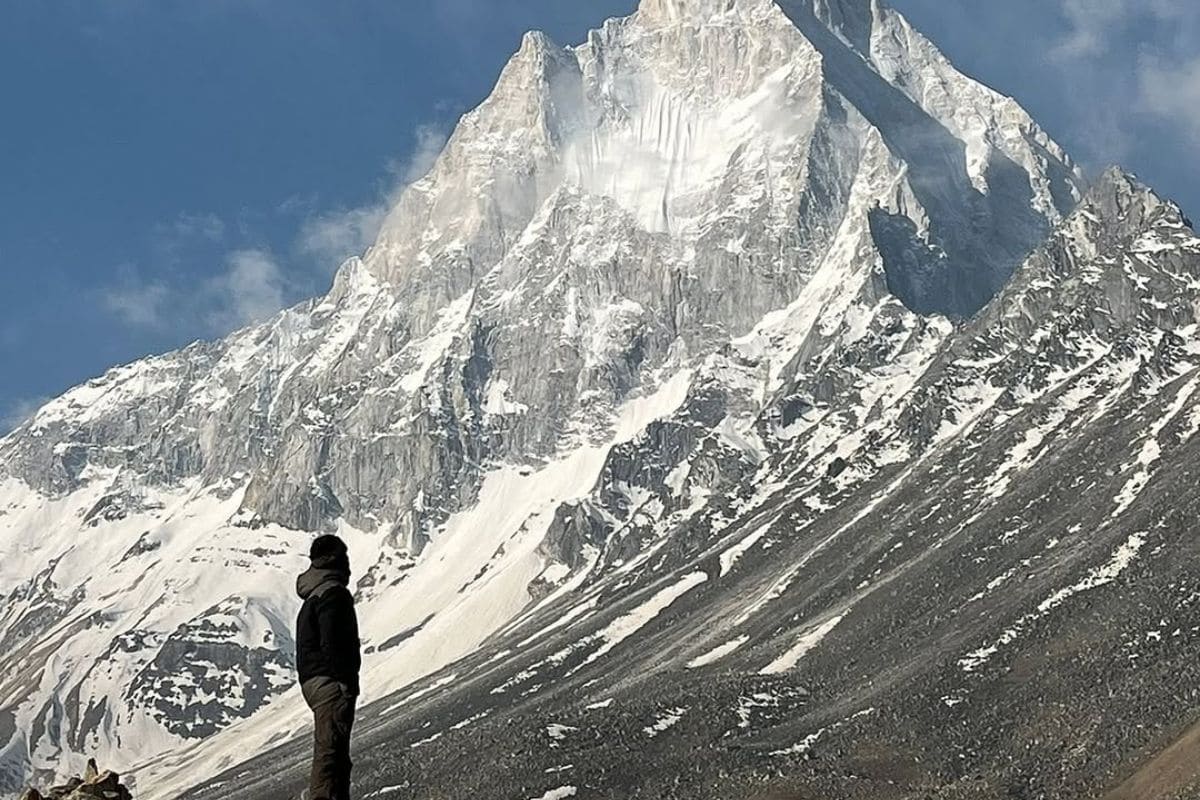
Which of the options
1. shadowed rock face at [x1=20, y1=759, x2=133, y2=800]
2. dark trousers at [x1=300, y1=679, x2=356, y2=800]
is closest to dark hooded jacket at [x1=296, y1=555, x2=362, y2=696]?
dark trousers at [x1=300, y1=679, x2=356, y2=800]

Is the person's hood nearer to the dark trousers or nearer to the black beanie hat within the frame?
the black beanie hat

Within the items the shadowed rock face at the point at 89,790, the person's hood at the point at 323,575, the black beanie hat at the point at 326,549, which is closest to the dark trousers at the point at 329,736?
the person's hood at the point at 323,575

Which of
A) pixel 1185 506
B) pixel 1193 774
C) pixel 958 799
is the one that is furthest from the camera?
pixel 1185 506

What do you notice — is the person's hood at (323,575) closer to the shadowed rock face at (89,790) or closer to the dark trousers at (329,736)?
the dark trousers at (329,736)

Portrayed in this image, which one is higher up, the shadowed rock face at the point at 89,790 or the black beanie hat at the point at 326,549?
the black beanie hat at the point at 326,549

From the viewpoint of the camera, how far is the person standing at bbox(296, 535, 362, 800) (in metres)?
20.1

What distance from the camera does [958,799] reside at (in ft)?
383

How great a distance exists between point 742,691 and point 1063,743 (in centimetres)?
4732

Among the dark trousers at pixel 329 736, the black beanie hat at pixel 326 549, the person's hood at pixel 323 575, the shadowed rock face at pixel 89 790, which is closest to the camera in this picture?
the dark trousers at pixel 329 736

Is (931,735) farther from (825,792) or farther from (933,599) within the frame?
(933,599)

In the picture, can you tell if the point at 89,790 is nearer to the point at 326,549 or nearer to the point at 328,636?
the point at 326,549

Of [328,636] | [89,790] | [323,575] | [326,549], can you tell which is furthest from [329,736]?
[89,790]

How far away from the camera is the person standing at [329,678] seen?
20.1m

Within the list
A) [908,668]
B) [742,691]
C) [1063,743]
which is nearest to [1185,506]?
[908,668]
